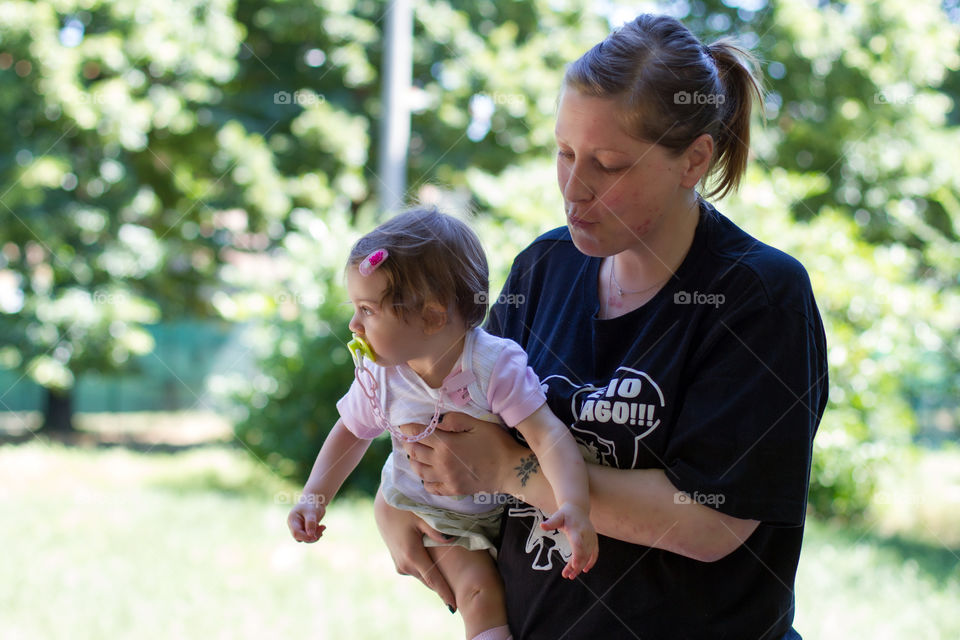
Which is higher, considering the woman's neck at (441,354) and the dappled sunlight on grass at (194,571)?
the woman's neck at (441,354)

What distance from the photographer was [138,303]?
38.4ft

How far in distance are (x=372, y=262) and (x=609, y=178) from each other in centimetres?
47

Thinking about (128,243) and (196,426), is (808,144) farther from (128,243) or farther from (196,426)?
(196,426)

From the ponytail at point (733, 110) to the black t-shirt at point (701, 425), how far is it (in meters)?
0.10

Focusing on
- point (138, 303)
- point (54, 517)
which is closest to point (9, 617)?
point (54, 517)

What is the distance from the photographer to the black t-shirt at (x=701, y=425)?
4.81 feet

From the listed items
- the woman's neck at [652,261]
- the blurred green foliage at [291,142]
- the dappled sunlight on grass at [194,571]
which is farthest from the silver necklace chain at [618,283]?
the blurred green foliage at [291,142]

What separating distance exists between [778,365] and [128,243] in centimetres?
1169

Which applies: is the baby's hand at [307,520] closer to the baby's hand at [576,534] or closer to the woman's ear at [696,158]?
the baby's hand at [576,534]

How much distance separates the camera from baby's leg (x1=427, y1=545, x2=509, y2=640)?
1.79m

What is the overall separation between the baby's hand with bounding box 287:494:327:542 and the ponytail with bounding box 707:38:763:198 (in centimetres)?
106

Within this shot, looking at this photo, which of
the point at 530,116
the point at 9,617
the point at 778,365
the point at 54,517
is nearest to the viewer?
the point at 778,365

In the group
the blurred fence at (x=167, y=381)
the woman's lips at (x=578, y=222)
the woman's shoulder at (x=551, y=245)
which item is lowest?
the blurred fence at (x=167, y=381)

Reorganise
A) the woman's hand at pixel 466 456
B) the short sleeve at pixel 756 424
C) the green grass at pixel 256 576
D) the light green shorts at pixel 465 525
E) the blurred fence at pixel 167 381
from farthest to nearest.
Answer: the blurred fence at pixel 167 381
the green grass at pixel 256 576
the light green shorts at pixel 465 525
the woman's hand at pixel 466 456
the short sleeve at pixel 756 424
